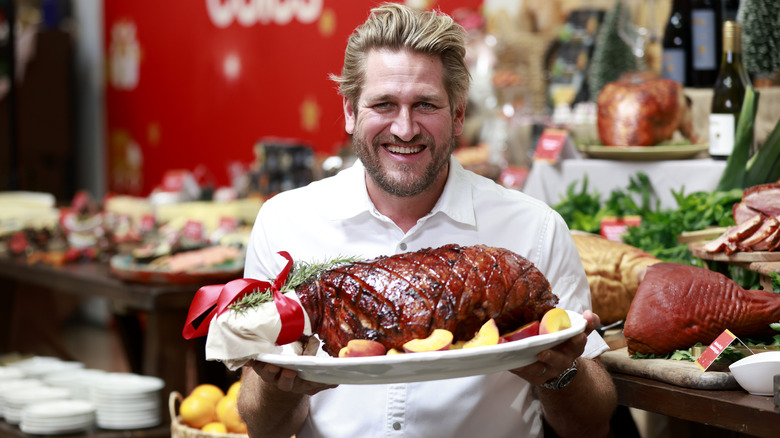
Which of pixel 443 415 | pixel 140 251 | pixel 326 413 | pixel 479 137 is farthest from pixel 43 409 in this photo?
pixel 479 137

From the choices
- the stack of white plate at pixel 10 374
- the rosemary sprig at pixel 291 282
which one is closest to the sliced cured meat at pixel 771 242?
the rosemary sprig at pixel 291 282

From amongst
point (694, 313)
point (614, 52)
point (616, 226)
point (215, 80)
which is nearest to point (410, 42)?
point (694, 313)

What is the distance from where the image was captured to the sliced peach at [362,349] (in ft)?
4.78

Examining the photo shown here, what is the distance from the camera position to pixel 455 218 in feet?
6.49

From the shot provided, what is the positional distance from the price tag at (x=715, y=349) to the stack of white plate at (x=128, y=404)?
2.13m

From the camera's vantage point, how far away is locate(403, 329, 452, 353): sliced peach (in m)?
1.45

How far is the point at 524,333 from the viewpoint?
1536 mm

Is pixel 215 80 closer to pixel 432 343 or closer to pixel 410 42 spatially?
pixel 410 42

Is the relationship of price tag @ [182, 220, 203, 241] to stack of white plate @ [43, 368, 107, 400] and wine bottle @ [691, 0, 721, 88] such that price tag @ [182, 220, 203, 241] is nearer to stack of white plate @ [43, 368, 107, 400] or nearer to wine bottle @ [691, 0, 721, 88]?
stack of white plate @ [43, 368, 107, 400]

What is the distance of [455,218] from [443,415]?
0.41m

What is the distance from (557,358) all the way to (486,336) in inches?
5.3

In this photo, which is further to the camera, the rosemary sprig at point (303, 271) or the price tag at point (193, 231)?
the price tag at point (193, 231)

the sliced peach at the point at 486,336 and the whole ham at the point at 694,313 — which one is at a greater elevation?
the sliced peach at the point at 486,336

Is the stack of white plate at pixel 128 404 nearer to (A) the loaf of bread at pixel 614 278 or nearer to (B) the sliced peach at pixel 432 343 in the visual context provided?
(A) the loaf of bread at pixel 614 278
